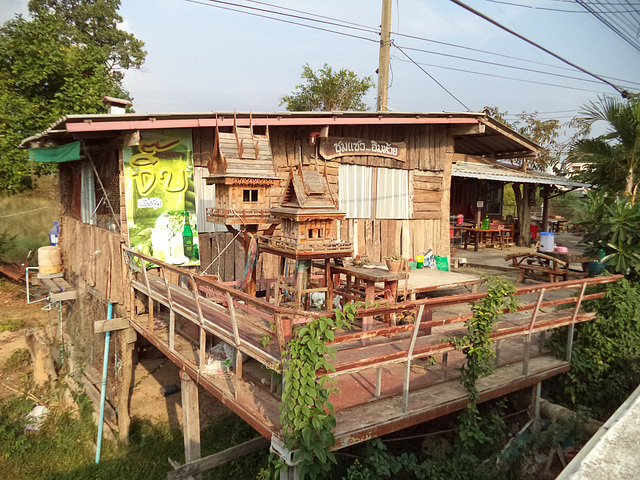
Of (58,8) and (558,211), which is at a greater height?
(58,8)

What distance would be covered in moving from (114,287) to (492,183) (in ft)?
58.7

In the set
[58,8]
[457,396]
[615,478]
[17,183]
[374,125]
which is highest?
[58,8]

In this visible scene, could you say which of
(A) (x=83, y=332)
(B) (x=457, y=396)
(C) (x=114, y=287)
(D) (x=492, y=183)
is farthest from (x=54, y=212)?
(B) (x=457, y=396)

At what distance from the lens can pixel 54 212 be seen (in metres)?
26.1

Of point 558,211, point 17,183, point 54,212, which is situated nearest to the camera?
point 17,183

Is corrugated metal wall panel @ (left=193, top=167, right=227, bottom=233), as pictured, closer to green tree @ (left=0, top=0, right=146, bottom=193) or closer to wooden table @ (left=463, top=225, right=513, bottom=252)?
green tree @ (left=0, top=0, right=146, bottom=193)

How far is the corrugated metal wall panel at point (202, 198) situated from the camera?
31.1ft

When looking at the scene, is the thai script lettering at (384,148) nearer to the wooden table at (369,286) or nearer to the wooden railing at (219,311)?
the wooden table at (369,286)

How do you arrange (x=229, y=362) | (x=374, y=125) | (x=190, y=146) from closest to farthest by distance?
(x=229, y=362), (x=190, y=146), (x=374, y=125)

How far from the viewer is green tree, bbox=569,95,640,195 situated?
859 cm

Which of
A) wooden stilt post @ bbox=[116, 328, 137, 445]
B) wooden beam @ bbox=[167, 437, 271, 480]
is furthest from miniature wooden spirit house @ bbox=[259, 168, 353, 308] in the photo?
wooden stilt post @ bbox=[116, 328, 137, 445]

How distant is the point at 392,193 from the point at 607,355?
6.36 m

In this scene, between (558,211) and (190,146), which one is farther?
(558,211)

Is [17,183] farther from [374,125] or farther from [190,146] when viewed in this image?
[374,125]
